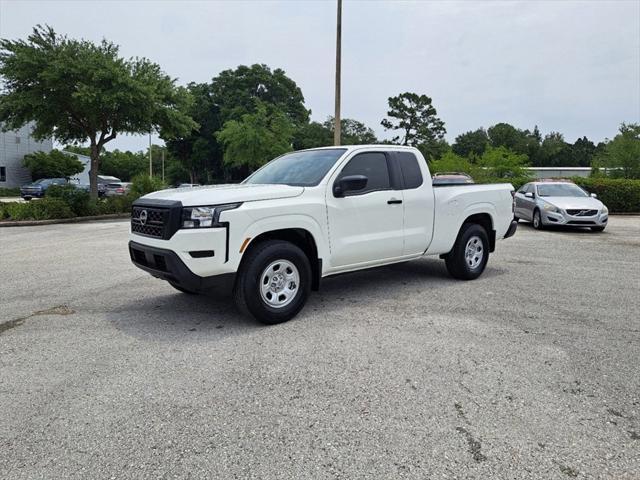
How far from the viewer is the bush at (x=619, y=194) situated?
21.4 metres

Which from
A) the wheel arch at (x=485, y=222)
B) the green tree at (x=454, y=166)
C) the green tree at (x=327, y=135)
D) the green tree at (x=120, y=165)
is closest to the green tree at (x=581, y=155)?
the green tree at (x=327, y=135)

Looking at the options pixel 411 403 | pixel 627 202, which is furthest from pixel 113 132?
pixel 627 202

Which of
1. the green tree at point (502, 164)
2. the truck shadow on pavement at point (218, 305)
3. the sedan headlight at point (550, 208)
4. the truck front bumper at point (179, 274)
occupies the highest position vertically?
the green tree at point (502, 164)

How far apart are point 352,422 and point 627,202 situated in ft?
75.9

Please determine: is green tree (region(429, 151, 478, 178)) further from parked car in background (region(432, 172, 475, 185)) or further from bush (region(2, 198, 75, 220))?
bush (region(2, 198, 75, 220))

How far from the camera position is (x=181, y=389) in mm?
3424

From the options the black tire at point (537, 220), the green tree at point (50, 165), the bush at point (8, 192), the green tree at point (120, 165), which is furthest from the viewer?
the green tree at point (120, 165)

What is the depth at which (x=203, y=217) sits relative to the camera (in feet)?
14.6

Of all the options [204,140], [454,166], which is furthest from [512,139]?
[454,166]

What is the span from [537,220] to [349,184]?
11.3 m

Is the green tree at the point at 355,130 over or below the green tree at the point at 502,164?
over

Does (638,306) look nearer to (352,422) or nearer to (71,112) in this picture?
(352,422)

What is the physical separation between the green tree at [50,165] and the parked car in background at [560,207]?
45529 millimetres

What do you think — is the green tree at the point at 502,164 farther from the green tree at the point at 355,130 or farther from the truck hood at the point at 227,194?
the green tree at the point at 355,130
